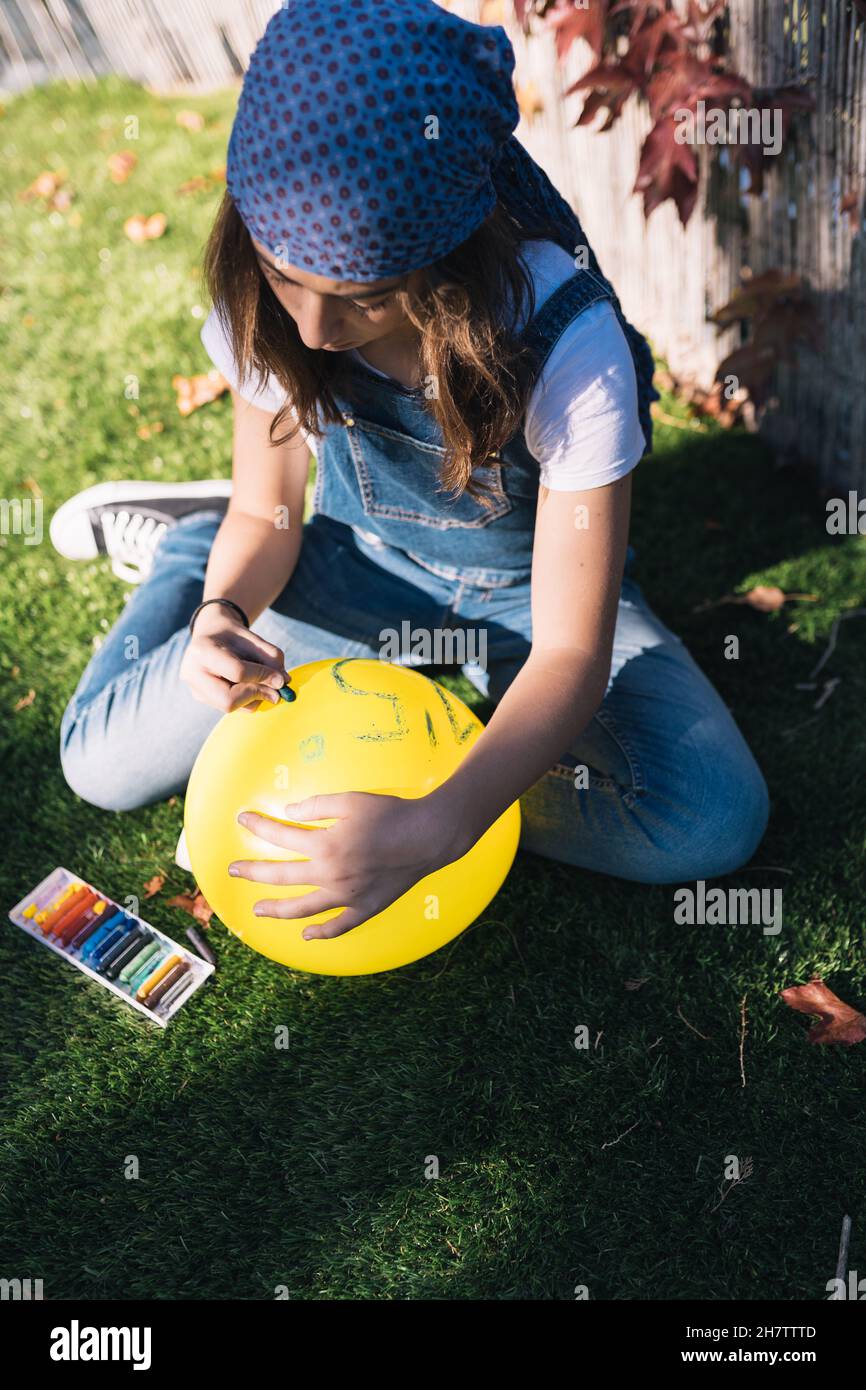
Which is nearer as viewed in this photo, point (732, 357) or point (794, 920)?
point (794, 920)

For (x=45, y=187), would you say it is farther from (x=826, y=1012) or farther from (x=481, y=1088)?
(x=826, y=1012)

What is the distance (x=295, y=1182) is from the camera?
7.40 ft

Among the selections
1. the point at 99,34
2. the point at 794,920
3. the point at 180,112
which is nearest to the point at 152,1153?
the point at 794,920

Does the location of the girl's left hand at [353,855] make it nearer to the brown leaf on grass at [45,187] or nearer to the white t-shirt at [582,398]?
the white t-shirt at [582,398]

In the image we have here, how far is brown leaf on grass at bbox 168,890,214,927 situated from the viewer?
2.66 metres

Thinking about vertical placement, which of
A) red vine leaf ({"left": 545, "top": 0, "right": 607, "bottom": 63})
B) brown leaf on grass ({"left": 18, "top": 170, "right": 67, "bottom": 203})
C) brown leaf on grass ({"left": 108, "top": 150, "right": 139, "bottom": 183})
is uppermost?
brown leaf on grass ({"left": 108, "top": 150, "right": 139, "bottom": 183})

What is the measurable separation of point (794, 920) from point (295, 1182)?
126 centimetres

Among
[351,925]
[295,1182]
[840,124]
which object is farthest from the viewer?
[840,124]

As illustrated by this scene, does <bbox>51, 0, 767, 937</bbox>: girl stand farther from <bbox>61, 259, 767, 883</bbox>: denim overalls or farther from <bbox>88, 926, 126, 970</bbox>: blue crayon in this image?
<bbox>88, 926, 126, 970</bbox>: blue crayon

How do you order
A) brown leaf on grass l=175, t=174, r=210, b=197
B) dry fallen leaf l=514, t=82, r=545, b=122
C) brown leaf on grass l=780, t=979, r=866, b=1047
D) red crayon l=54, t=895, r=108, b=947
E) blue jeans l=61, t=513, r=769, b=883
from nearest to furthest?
brown leaf on grass l=780, t=979, r=866, b=1047 < blue jeans l=61, t=513, r=769, b=883 < red crayon l=54, t=895, r=108, b=947 < dry fallen leaf l=514, t=82, r=545, b=122 < brown leaf on grass l=175, t=174, r=210, b=197

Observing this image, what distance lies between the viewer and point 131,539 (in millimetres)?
3385

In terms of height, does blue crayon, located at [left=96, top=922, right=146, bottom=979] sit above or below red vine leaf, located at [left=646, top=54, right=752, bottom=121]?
below

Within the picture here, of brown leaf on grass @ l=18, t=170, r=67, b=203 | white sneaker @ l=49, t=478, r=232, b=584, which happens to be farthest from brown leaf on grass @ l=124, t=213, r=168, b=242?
white sneaker @ l=49, t=478, r=232, b=584

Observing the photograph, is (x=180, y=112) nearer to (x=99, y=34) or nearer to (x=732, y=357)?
(x=99, y=34)
